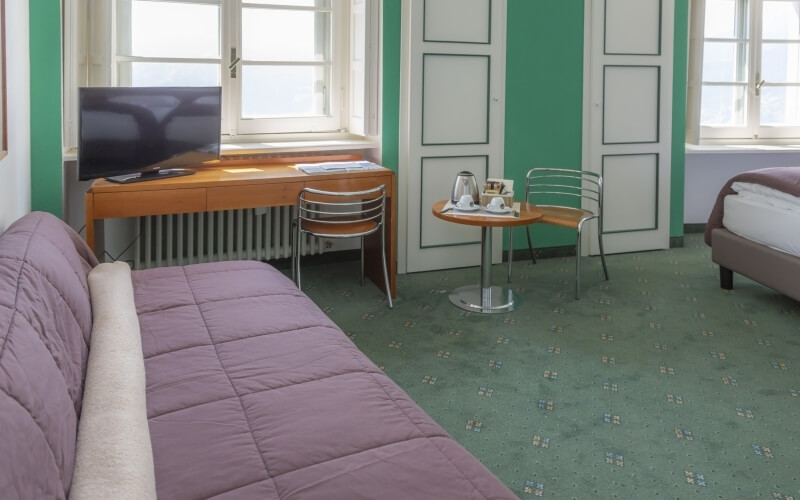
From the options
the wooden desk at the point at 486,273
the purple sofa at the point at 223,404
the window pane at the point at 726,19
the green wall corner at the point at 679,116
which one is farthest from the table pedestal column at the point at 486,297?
the window pane at the point at 726,19

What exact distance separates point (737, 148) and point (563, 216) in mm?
1972

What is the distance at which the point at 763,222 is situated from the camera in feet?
13.2

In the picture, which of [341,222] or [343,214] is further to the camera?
[341,222]

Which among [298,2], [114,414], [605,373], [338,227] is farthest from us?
[298,2]

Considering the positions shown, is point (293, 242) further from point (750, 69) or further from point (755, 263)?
point (750, 69)

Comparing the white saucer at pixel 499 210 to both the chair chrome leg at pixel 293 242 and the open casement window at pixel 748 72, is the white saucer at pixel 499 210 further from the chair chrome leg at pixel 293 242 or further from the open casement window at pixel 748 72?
the open casement window at pixel 748 72

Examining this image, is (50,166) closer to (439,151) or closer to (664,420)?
(439,151)

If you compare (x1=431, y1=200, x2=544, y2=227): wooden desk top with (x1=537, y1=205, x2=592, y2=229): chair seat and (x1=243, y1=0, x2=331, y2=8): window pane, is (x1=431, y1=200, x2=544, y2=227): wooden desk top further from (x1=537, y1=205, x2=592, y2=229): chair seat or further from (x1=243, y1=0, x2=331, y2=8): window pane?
(x1=243, y1=0, x2=331, y2=8): window pane

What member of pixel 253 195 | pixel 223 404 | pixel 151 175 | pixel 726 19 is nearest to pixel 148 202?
pixel 151 175

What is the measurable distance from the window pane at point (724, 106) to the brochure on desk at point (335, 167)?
284cm

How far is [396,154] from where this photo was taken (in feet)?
15.4

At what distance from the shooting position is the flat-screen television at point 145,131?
3613 mm

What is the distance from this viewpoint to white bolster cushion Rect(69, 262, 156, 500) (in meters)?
1.37

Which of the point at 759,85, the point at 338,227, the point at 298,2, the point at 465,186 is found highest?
the point at 298,2
